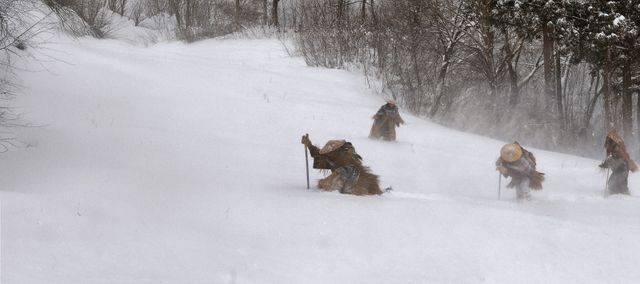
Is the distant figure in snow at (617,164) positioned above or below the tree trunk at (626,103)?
below

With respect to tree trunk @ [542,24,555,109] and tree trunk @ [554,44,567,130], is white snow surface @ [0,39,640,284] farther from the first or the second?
tree trunk @ [554,44,567,130]

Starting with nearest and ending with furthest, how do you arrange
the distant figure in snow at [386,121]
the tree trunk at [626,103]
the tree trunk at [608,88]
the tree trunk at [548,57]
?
the distant figure in snow at [386,121] < the tree trunk at [608,88] < the tree trunk at [626,103] < the tree trunk at [548,57]

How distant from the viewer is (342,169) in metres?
5.16

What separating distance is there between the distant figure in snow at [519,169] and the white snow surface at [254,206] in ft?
0.68

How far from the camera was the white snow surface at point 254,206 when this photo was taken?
3129mm

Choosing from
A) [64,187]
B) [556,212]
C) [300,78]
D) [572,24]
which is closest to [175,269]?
[64,187]

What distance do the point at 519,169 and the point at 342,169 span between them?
77.0 inches

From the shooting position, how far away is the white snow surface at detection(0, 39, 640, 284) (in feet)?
10.3

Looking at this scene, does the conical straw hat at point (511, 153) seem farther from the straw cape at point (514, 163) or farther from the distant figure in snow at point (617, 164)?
the distant figure in snow at point (617, 164)

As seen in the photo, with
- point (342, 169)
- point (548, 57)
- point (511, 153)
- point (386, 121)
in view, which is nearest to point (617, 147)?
point (511, 153)

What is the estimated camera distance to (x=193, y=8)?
27.9 meters

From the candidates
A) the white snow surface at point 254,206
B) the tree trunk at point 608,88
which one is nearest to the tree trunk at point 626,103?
the tree trunk at point 608,88

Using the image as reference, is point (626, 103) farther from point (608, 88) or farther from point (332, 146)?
point (332, 146)

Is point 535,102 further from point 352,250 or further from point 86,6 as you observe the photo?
point 352,250
